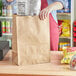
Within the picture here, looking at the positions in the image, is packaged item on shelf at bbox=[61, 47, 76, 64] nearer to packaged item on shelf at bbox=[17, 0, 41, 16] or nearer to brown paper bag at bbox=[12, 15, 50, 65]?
brown paper bag at bbox=[12, 15, 50, 65]

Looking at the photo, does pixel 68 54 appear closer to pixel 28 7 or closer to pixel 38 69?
pixel 38 69

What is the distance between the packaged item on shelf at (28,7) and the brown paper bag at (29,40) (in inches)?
1.0

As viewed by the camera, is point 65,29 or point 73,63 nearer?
point 73,63

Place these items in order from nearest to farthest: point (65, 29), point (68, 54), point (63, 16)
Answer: point (68, 54)
point (65, 29)
point (63, 16)

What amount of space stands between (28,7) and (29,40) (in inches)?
7.7

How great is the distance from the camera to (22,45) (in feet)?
3.95

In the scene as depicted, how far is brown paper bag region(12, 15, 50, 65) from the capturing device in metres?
1.20

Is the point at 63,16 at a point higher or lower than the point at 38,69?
higher

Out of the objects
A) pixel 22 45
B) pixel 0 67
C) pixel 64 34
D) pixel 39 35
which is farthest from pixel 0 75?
pixel 64 34

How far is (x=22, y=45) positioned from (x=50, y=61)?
0.22m

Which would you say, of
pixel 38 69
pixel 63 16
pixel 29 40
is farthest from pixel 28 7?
pixel 63 16

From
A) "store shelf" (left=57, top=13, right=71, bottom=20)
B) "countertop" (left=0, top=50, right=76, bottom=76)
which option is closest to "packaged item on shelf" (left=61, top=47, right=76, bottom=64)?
"countertop" (left=0, top=50, right=76, bottom=76)

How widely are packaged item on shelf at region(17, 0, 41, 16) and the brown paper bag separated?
0.08ft

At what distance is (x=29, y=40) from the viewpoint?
122 cm
